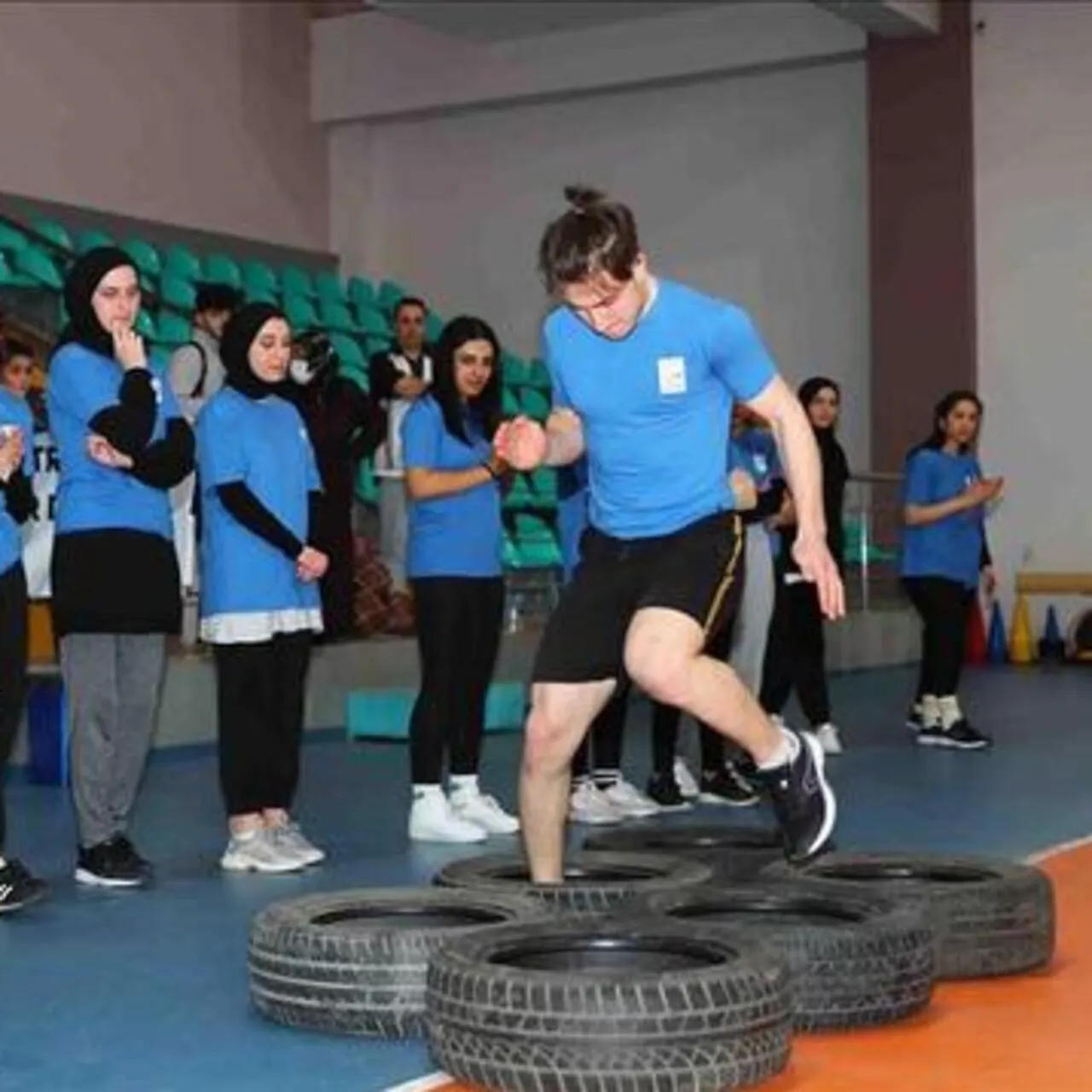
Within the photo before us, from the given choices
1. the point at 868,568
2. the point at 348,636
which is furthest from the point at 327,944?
the point at 868,568

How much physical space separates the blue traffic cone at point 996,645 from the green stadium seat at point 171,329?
547 cm

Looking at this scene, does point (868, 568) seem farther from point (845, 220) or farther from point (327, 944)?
point (327, 944)

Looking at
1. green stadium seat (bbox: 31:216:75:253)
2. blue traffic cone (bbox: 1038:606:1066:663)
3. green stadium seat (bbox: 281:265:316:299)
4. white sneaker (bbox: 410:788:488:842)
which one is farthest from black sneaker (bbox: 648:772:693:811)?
green stadium seat (bbox: 281:265:316:299)

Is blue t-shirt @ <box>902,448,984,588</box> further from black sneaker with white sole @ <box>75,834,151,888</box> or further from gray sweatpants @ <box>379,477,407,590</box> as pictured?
black sneaker with white sole @ <box>75,834,151,888</box>

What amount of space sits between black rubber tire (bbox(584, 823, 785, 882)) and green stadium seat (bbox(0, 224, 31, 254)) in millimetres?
7213

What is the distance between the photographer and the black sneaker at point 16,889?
4453 millimetres

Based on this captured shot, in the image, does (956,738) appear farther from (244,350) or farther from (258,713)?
(244,350)

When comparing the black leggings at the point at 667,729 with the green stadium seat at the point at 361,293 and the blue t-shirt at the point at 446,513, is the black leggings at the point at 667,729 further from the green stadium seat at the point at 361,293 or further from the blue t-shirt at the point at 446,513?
the green stadium seat at the point at 361,293

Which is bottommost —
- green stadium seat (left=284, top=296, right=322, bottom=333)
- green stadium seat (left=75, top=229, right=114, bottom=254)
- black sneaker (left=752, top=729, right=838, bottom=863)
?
black sneaker (left=752, top=729, right=838, bottom=863)

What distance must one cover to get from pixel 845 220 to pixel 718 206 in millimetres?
995

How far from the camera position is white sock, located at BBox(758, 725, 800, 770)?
13.0ft

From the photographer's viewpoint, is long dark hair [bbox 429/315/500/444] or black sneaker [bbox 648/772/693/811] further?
black sneaker [bbox 648/772/693/811]

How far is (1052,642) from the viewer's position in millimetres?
12984

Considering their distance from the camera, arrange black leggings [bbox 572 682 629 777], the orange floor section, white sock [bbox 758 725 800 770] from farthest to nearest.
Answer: black leggings [bbox 572 682 629 777] → white sock [bbox 758 725 800 770] → the orange floor section
